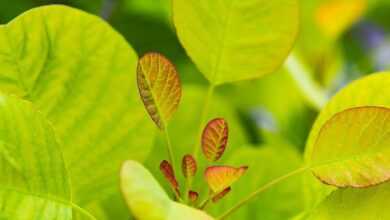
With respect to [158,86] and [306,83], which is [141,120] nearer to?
[158,86]

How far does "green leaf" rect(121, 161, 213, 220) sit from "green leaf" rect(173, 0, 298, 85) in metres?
0.10

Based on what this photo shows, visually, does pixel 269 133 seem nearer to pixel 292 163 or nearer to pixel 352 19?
pixel 292 163

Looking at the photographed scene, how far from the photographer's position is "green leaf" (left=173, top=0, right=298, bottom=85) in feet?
1.39

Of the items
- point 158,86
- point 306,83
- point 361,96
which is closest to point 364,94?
point 361,96

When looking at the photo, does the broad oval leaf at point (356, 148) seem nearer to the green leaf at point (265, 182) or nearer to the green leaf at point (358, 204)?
the green leaf at point (358, 204)

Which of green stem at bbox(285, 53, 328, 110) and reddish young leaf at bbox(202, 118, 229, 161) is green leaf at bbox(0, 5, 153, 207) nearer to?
reddish young leaf at bbox(202, 118, 229, 161)

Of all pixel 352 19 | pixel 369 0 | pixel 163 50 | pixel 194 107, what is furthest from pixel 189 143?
pixel 369 0

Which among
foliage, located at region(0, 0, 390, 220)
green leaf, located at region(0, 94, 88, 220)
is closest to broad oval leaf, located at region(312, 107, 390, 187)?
foliage, located at region(0, 0, 390, 220)

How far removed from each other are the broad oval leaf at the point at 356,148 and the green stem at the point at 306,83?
1.49ft

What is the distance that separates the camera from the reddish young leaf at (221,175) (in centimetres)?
40

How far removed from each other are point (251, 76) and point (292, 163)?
132 millimetres

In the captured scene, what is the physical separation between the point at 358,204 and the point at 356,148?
0.03 m

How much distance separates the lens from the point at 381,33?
121 centimetres

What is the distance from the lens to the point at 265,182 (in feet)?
1.79
